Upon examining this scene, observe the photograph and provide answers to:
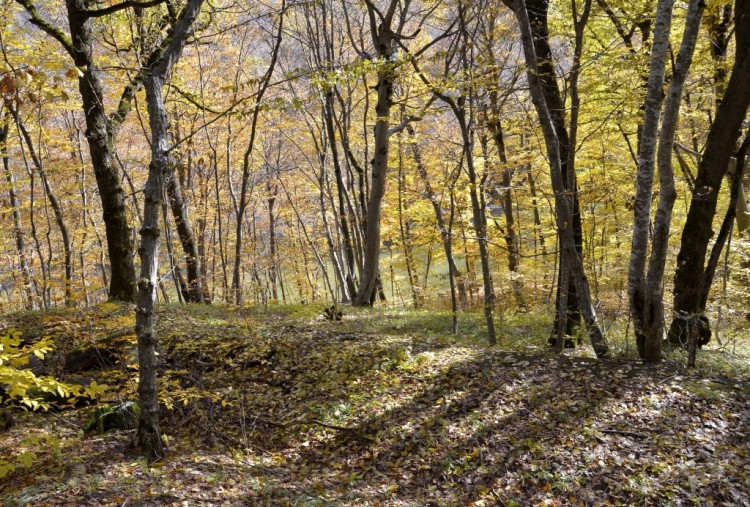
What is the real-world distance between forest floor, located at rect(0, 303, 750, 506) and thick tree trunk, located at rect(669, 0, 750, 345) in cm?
90

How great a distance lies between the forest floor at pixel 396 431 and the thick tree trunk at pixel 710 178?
899 mm

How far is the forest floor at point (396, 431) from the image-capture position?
152 inches

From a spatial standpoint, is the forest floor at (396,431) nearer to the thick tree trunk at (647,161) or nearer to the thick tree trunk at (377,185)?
the thick tree trunk at (647,161)

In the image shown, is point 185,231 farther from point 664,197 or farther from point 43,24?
point 664,197

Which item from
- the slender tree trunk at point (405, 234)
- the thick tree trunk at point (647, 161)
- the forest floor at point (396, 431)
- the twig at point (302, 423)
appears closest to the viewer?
the forest floor at point (396, 431)

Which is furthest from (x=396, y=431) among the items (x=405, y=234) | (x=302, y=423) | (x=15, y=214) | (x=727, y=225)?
(x=15, y=214)

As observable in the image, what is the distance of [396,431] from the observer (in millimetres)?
4996

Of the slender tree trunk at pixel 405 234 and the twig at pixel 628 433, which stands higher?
the slender tree trunk at pixel 405 234

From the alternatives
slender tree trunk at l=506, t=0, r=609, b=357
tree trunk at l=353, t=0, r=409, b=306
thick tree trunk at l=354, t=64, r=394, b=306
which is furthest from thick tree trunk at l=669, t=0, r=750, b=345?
thick tree trunk at l=354, t=64, r=394, b=306

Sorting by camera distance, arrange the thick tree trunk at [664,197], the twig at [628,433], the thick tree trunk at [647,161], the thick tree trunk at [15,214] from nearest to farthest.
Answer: the twig at [628,433] → the thick tree trunk at [647,161] → the thick tree trunk at [664,197] → the thick tree trunk at [15,214]

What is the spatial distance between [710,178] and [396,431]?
6146 mm

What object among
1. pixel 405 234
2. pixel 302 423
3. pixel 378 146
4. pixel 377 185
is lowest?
pixel 302 423

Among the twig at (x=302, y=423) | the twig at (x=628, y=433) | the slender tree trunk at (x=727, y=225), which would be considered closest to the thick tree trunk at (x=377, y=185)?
the slender tree trunk at (x=727, y=225)

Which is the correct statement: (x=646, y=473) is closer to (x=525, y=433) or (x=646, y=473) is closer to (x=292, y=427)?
(x=525, y=433)
